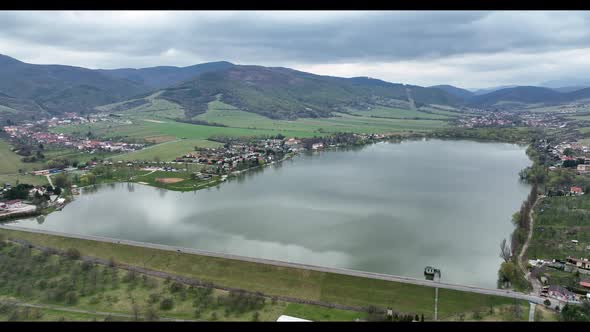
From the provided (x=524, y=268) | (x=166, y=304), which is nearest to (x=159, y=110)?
(x=166, y=304)

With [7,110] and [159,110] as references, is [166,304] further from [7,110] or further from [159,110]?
[7,110]

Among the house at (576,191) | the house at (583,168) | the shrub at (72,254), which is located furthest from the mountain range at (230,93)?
the shrub at (72,254)

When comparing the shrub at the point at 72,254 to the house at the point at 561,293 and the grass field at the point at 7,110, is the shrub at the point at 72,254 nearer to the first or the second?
the house at the point at 561,293

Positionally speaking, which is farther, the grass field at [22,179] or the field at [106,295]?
the grass field at [22,179]

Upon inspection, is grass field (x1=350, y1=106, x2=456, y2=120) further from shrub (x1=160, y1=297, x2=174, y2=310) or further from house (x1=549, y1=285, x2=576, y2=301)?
shrub (x1=160, y1=297, x2=174, y2=310)

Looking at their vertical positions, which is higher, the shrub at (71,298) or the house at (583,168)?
the house at (583,168)
